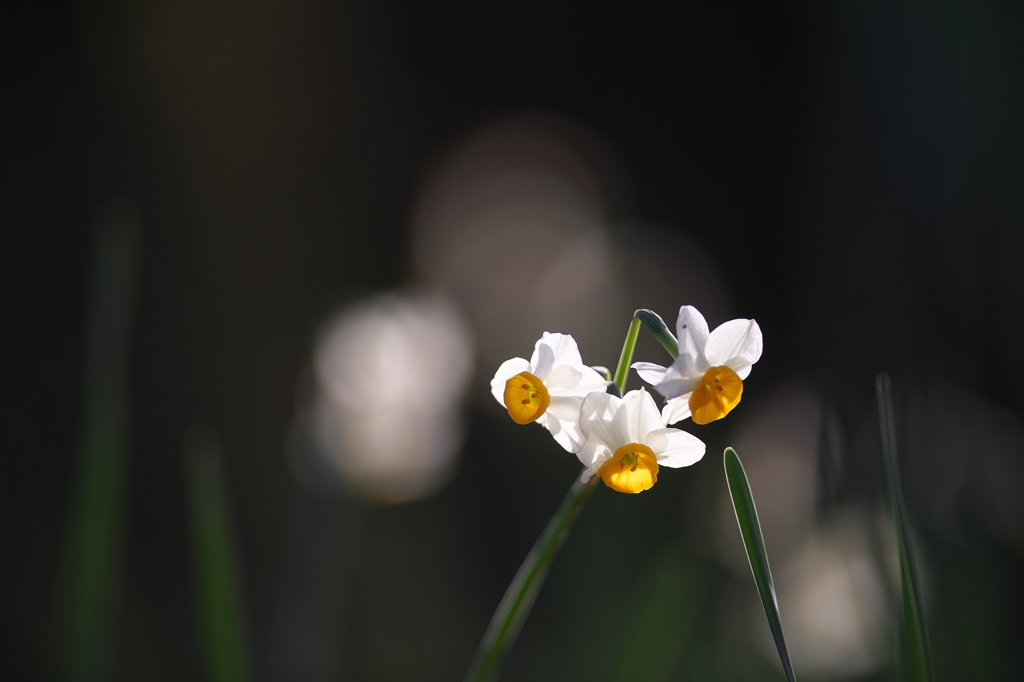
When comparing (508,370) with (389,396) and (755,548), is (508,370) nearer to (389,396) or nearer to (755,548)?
(755,548)

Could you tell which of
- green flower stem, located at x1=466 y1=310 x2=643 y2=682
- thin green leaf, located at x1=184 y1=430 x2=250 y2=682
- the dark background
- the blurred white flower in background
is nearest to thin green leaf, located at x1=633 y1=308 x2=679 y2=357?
green flower stem, located at x1=466 y1=310 x2=643 y2=682

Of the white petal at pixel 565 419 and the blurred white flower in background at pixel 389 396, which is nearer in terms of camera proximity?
the white petal at pixel 565 419

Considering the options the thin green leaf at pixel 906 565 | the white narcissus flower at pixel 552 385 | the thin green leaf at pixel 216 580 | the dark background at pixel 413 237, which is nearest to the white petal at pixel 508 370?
the white narcissus flower at pixel 552 385

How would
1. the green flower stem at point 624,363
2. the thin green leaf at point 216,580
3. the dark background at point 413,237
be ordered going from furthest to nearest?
the dark background at point 413,237 → the thin green leaf at point 216,580 → the green flower stem at point 624,363

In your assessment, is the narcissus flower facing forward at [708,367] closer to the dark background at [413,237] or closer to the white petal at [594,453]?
the white petal at [594,453]

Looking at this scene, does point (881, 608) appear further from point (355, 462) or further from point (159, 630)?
point (159, 630)

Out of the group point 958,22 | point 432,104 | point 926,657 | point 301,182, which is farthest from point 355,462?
point 958,22

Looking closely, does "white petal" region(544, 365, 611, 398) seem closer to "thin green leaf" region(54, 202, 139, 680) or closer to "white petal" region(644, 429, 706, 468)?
"white petal" region(644, 429, 706, 468)

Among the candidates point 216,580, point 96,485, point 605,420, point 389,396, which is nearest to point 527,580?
point 605,420

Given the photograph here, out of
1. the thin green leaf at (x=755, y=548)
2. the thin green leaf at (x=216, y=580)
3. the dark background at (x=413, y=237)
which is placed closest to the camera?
the thin green leaf at (x=755, y=548)
